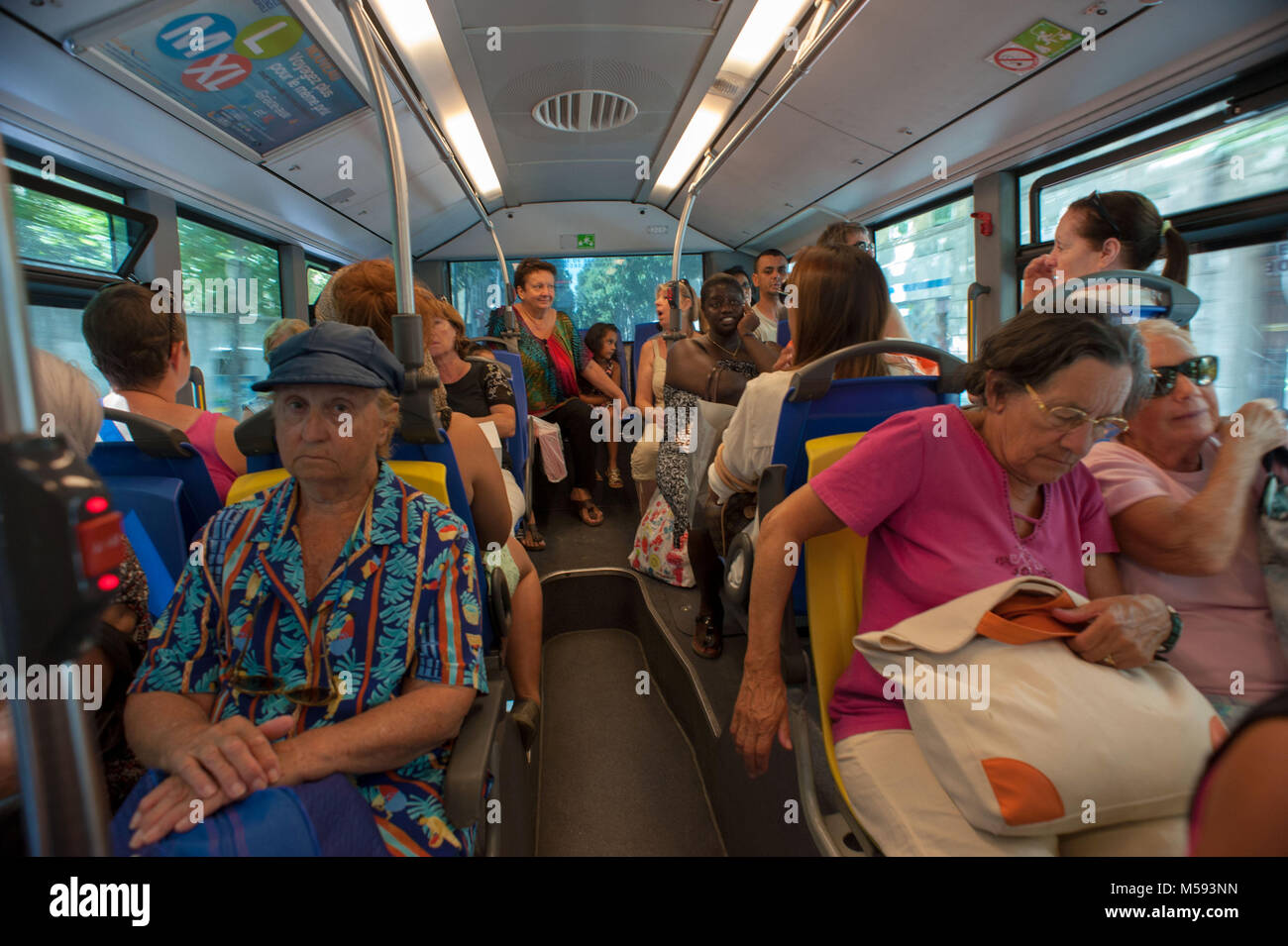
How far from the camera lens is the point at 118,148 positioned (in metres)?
3.13

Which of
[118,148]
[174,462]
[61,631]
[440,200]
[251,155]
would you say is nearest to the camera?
[61,631]

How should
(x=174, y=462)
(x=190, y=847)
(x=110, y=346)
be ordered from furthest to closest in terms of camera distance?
(x=110, y=346) → (x=174, y=462) → (x=190, y=847)

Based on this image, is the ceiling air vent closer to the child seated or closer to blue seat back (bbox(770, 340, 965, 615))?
the child seated

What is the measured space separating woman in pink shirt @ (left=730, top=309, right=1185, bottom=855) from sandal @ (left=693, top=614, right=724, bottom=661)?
1078 mm

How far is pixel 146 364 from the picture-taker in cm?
192

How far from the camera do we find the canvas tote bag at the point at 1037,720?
3.17ft

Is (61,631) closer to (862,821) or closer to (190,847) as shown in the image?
(190,847)

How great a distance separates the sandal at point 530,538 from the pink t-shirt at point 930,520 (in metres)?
2.91

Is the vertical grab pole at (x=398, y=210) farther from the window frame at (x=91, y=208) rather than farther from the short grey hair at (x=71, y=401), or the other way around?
the window frame at (x=91, y=208)

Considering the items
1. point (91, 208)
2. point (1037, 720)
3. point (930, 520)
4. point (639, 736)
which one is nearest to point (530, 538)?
point (639, 736)

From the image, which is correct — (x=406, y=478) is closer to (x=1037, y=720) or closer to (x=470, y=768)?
(x=470, y=768)

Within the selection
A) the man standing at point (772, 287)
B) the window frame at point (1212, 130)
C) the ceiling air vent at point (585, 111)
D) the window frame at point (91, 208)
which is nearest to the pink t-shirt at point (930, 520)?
the window frame at point (1212, 130)

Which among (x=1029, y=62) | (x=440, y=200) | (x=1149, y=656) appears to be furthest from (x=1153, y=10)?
(x=440, y=200)
